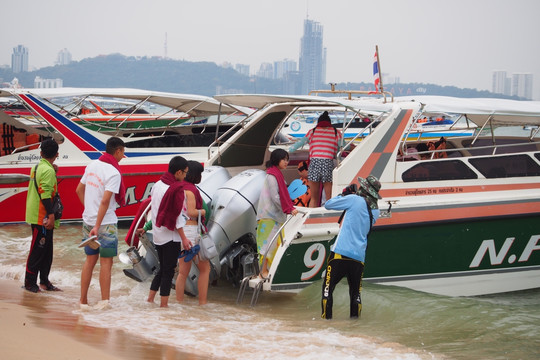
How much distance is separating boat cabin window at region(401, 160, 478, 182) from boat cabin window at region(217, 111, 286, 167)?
2.49 m

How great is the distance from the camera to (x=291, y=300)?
789cm

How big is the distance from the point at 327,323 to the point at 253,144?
3.62 m

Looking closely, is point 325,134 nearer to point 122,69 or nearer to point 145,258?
point 145,258

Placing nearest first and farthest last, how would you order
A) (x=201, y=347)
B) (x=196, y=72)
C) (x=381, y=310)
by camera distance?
(x=201, y=347) < (x=381, y=310) < (x=196, y=72)

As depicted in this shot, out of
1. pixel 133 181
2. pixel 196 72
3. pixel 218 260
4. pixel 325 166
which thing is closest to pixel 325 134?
pixel 325 166

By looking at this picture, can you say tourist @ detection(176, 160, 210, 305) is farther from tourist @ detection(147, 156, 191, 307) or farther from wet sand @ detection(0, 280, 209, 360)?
wet sand @ detection(0, 280, 209, 360)

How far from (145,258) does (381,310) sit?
2.61 m

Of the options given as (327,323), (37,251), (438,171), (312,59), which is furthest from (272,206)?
(312,59)

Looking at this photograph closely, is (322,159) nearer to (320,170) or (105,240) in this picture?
(320,170)

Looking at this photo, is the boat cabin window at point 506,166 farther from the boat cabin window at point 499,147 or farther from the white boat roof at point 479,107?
the white boat roof at point 479,107

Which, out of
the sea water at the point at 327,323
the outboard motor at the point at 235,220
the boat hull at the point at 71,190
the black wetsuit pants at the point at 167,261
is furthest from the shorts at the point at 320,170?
the boat hull at the point at 71,190

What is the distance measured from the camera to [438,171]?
815 centimetres

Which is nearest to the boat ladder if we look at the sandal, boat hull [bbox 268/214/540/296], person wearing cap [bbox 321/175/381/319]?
boat hull [bbox 268/214/540/296]

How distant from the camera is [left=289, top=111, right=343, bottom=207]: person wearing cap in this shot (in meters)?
8.52
